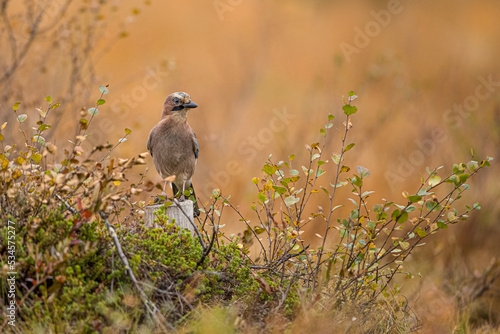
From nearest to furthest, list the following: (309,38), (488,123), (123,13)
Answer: (488,123), (123,13), (309,38)

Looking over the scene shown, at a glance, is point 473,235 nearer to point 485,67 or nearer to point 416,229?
point 416,229

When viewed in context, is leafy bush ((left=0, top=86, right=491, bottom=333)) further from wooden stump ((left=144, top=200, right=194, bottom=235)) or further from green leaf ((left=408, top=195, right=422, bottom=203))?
wooden stump ((left=144, top=200, right=194, bottom=235))

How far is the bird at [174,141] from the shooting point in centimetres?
524

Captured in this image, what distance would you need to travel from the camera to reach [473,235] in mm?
6766

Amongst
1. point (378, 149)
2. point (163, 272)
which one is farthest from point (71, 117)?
point (163, 272)

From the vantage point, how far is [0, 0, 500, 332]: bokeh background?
684 centimetres

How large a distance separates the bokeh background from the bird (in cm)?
54

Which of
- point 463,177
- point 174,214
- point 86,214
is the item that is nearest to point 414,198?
point 463,177

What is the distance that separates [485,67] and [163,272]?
26.8 feet

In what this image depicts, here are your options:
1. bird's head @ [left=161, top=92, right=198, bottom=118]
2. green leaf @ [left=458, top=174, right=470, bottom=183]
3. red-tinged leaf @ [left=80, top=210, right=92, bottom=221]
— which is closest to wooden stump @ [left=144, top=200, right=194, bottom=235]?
red-tinged leaf @ [left=80, top=210, right=92, bottom=221]

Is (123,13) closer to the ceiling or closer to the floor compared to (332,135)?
closer to the ceiling

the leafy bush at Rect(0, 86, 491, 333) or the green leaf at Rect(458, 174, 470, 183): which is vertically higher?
the green leaf at Rect(458, 174, 470, 183)

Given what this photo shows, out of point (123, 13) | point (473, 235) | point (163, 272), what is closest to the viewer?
point (163, 272)

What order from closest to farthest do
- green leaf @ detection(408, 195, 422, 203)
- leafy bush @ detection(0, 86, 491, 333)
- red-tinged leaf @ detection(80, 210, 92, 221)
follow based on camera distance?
leafy bush @ detection(0, 86, 491, 333)
red-tinged leaf @ detection(80, 210, 92, 221)
green leaf @ detection(408, 195, 422, 203)
